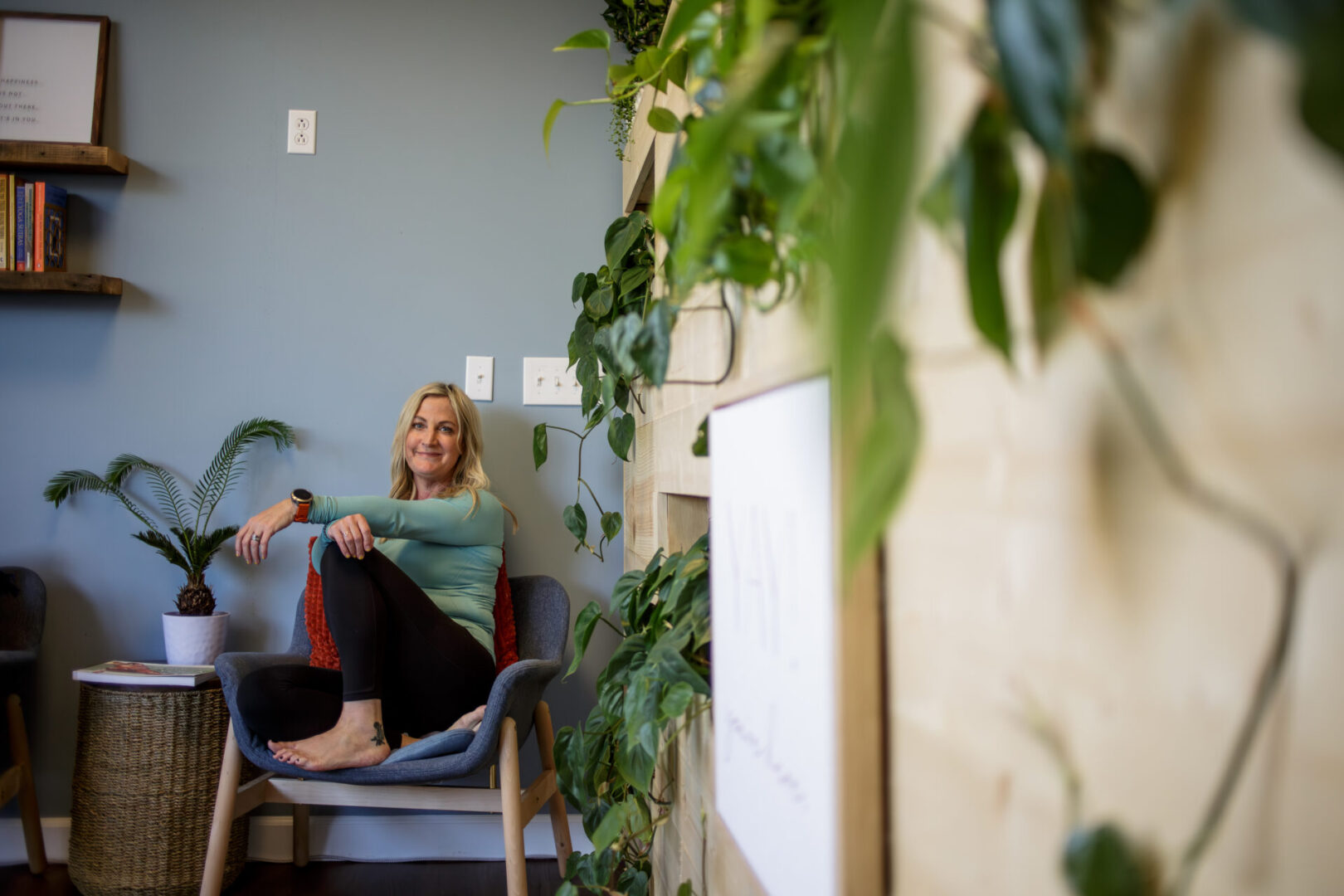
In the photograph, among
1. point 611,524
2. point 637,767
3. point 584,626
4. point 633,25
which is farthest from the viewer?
point 611,524

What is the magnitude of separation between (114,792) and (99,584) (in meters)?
0.63

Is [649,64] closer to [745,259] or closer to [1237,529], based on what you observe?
[745,259]

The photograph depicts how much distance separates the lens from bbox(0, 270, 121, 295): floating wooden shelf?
7.51 feet

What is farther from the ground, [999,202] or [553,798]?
[999,202]

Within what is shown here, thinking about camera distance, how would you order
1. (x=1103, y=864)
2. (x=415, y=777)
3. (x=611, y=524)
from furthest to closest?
(x=611, y=524)
(x=415, y=777)
(x=1103, y=864)

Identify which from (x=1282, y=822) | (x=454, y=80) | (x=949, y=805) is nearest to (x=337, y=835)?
(x=454, y=80)

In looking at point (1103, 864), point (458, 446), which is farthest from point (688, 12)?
point (458, 446)

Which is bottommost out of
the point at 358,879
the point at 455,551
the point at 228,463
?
the point at 358,879

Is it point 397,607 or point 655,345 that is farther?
point 397,607

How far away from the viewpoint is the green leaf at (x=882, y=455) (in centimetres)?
21

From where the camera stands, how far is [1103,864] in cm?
28

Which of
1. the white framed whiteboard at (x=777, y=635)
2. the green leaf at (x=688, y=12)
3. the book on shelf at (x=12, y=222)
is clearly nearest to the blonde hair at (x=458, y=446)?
the book on shelf at (x=12, y=222)

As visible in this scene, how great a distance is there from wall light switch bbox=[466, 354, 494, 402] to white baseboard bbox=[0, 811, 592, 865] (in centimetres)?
120

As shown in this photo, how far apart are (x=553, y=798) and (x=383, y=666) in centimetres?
59
